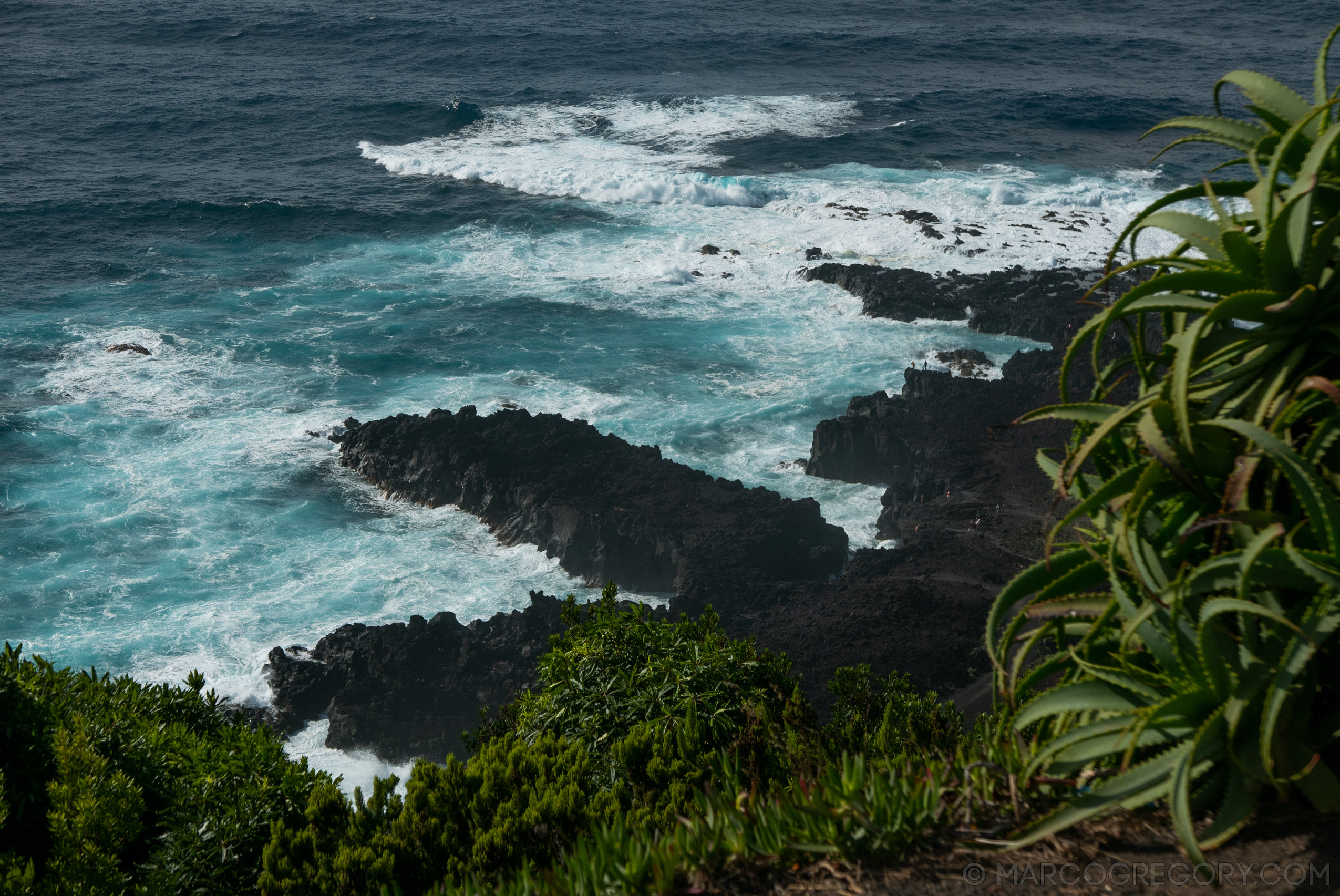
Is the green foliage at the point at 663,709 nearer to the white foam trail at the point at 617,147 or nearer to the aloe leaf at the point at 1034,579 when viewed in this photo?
the aloe leaf at the point at 1034,579

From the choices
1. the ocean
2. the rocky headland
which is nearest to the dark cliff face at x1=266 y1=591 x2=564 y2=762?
the rocky headland

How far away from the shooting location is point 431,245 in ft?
113

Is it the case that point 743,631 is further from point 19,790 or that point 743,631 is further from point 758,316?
point 758,316

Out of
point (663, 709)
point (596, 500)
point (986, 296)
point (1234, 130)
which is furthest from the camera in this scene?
point (986, 296)

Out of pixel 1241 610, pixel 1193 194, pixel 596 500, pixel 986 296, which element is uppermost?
pixel 1193 194

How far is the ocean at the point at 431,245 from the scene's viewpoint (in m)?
17.8

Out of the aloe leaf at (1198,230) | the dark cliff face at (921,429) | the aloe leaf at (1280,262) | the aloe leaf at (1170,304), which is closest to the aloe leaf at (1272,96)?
the aloe leaf at (1198,230)

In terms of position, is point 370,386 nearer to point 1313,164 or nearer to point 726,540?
point 726,540

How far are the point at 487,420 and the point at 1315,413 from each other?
58.8 feet

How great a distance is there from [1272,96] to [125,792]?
5118 millimetres

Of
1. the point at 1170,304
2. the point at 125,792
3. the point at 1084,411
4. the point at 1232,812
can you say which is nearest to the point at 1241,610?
the point at 1232,812

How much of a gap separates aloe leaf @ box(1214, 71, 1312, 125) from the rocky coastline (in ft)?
31.9

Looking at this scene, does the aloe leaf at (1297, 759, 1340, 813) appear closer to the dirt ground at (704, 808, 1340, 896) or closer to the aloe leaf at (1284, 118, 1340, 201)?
the dirt ground at (704, 808, 1340, 896)

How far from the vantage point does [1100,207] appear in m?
35.3
